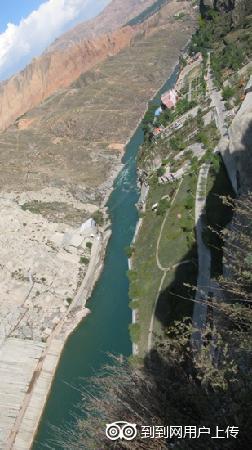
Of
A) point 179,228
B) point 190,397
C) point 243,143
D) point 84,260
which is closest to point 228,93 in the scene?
point 179,228

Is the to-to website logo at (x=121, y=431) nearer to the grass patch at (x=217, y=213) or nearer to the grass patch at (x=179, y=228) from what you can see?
the grass patch at (x=217, y=213)

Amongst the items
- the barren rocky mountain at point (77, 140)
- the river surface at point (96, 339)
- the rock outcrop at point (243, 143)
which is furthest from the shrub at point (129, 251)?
the rock outcrop at point (243, 143)

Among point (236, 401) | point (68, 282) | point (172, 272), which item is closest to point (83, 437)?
point (236, 401)

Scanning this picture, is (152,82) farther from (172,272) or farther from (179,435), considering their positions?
(179,435)

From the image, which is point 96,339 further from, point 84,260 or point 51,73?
point 51,73

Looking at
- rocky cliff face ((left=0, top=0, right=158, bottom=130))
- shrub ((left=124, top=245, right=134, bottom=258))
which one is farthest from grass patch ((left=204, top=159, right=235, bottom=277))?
rocky cliff face ((left=0, top=0, right=158, bottom=130))
